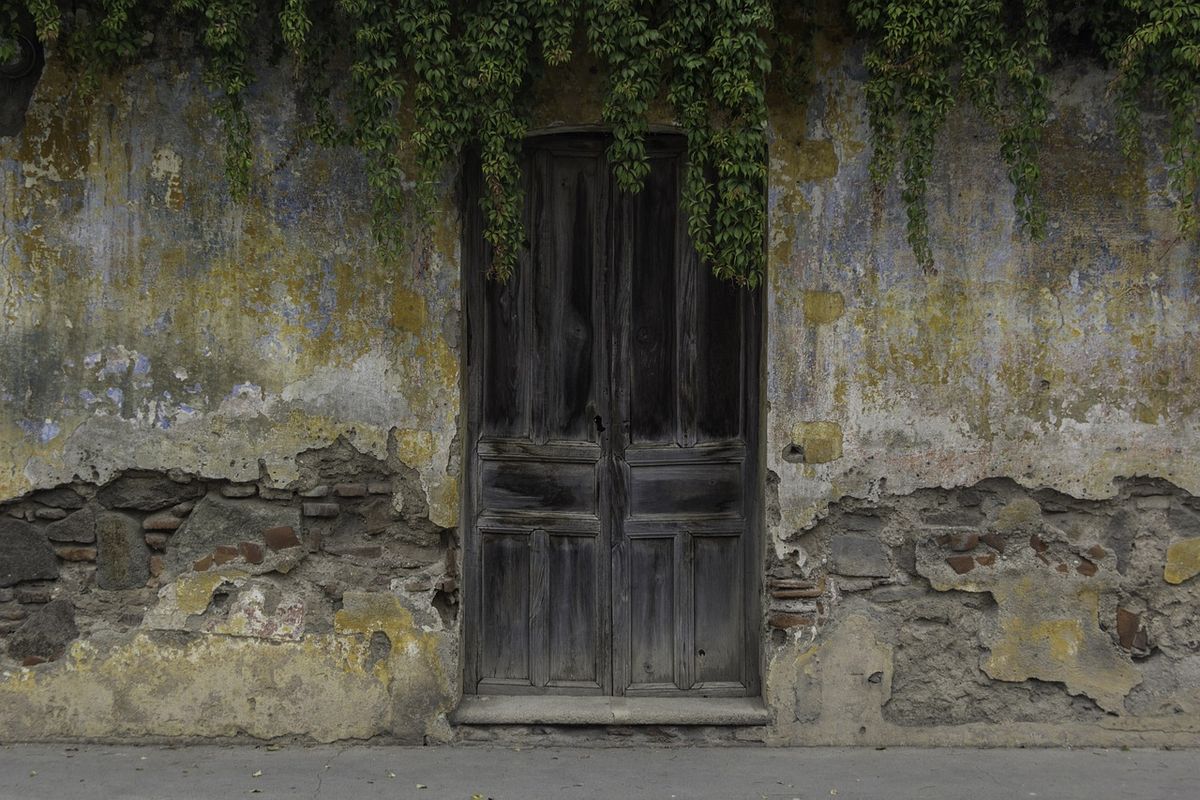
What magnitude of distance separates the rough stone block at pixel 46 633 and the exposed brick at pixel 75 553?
19 centimetres

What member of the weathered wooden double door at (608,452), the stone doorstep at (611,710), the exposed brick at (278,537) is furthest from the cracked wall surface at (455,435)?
the weathered wooden double door at (608,452)

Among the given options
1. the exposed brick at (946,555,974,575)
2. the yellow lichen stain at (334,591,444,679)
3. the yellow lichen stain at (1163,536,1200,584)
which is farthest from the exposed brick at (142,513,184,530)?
the yellow lichen stain at (1163,536,1200,584)

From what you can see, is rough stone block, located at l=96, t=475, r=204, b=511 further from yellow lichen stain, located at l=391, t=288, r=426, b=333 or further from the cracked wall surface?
yellow lichen stain, located at l=391, t=288, r=426, b=333

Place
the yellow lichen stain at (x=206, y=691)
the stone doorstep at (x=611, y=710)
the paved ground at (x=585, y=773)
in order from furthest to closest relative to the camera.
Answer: the stone doorstep at (x=611, y=710), the yellow lichen stain at (x=206, y=691), the paved ground at (x=585, y=773)

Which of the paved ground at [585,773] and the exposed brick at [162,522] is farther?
the exposed brick at [162,522]

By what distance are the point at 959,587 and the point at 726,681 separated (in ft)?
3.61

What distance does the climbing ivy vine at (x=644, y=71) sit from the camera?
13.1ft

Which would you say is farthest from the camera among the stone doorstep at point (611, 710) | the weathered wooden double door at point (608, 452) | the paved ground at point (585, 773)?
the weathered wooden double door at point (608, 452)

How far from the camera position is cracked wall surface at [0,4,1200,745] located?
172 inches

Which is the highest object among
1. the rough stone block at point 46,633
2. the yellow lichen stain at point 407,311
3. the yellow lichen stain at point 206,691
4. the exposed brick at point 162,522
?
the yellow lichen stain at point 407,311

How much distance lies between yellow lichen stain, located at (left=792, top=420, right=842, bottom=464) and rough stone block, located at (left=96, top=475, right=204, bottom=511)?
2629mm

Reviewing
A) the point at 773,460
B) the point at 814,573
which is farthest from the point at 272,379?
the point at 814,573

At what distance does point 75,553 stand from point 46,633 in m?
0.35

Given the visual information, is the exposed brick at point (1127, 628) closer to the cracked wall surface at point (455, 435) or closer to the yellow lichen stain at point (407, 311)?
the cracked wall surface at point (455, 435)
